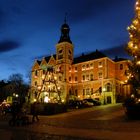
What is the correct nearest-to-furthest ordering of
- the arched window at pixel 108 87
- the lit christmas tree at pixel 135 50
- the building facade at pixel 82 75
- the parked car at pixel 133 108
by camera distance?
the lit christmas tree at pixel 135 50, the parked car at pixel 133 108, the arched window at pixel 108 87, the building facade at pixel 82 75

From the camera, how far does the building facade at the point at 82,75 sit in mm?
83500

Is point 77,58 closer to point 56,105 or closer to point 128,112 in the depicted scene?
point 56,105

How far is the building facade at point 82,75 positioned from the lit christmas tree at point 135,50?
5281 cm

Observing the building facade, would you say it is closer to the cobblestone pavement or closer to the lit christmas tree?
the lit christmas tree

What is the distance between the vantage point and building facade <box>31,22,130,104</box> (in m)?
83.5

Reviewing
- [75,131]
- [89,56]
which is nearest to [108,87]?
[89,56]

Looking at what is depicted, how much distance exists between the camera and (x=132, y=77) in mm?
27391

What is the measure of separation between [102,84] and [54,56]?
21367 millimetres

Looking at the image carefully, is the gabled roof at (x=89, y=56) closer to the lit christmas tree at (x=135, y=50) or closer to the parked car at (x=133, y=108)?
the parked car at (x=133, y=108)

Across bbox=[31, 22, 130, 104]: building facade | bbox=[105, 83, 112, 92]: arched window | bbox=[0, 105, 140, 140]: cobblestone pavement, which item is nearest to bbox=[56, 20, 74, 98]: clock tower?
bbox=[31, 22, 130, 104]: building facade

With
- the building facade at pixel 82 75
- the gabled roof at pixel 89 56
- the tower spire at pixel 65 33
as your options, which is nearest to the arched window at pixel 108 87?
the building facade at pixel 82 75

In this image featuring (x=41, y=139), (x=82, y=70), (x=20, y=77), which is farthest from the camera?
(x=20, y=77)

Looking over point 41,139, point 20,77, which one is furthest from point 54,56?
point 41,139

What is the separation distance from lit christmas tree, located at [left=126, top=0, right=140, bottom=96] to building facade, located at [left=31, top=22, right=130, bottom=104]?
5281cm
